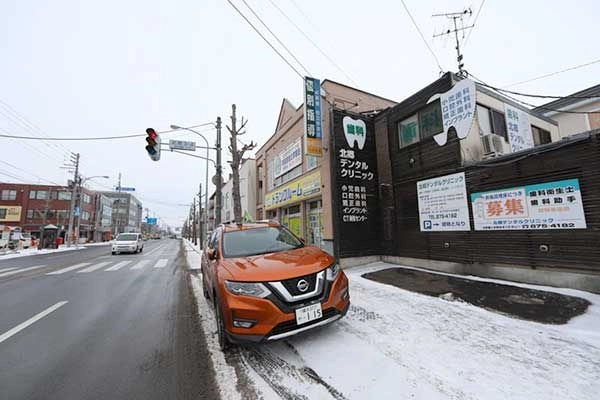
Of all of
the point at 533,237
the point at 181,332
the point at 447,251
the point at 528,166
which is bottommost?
the point at 181,332

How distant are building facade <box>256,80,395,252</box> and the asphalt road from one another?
614cm

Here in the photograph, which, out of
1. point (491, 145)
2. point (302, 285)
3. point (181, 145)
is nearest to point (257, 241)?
point (302, 285)

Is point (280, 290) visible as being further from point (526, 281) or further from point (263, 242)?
point (526, 281)

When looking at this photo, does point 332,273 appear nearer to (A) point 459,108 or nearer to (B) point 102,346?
(B) point 102,346

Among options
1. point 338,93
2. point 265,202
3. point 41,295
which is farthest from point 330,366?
point 265,202

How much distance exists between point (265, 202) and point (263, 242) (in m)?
13.4

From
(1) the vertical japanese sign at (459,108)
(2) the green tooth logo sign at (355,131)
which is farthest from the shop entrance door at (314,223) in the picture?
(1) the vertical japanese sign at (459,108)

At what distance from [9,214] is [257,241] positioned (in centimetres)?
5882

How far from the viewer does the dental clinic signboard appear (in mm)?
9039

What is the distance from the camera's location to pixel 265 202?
1764 cm

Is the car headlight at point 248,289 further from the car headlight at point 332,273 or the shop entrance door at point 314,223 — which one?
the shop entrance door at point 314,223

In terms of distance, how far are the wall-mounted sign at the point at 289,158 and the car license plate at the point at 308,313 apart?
10174mm

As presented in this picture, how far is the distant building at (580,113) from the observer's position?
12203 millimetres

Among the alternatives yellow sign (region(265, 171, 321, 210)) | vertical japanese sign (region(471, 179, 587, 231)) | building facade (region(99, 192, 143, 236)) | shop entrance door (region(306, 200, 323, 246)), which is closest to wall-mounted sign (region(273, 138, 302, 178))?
yellow sign (region(265, 171, 321, 210))
